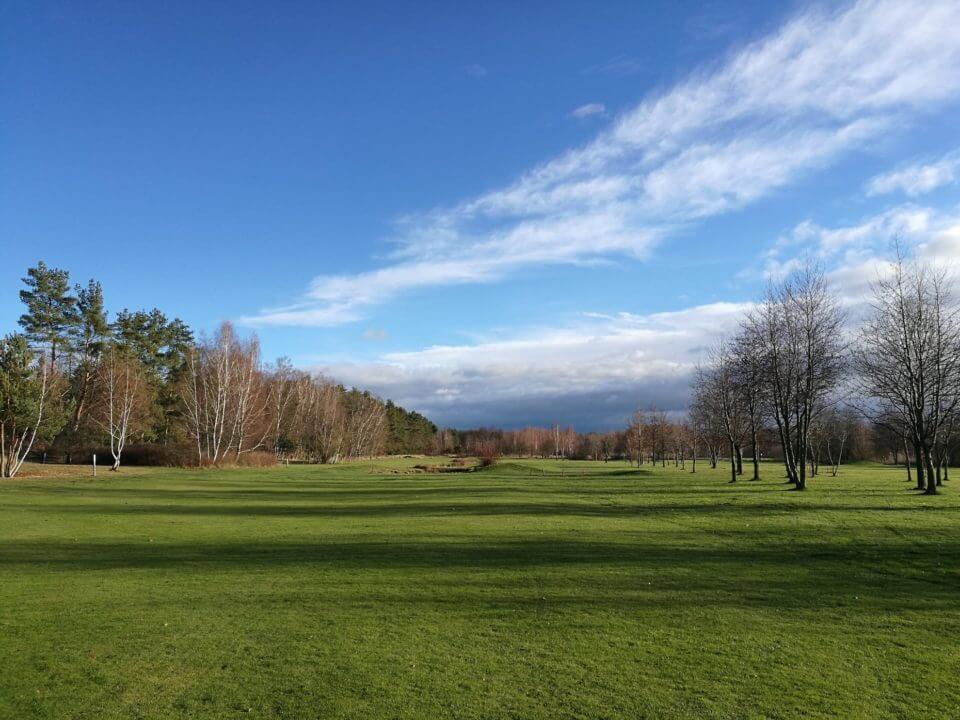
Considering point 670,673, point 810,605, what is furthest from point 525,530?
point 670,673

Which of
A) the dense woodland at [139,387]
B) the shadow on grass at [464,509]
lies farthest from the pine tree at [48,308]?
the shadow on grass at [464,509]

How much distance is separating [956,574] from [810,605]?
4.94 meters

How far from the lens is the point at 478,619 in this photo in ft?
29.8

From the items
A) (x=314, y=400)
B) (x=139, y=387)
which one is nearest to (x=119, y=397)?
(x=139, y=387)

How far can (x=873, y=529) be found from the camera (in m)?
18.3

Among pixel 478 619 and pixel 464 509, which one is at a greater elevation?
pixel 478 619

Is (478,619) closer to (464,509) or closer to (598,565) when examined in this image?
(598,565)

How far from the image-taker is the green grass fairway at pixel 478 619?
6.26 m

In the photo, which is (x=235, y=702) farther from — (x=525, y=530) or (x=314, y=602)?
(x=525, y=530)


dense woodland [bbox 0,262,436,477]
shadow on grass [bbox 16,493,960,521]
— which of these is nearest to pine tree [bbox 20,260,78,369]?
dense woodland [bbox 0,262,436,477]

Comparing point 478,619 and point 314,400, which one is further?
point 314,400

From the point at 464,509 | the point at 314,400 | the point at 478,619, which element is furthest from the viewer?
the point at 314,400

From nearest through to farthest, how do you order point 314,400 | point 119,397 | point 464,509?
1. point 464,509
2. point 119,397
3. point 314,400

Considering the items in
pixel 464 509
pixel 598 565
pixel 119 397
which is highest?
pixel 119 397
